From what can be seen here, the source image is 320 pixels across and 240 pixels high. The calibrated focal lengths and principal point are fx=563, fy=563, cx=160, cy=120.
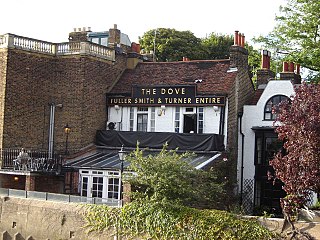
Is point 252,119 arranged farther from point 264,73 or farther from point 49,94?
point 49,94

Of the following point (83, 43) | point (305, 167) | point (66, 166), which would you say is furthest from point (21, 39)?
point (305, 167)

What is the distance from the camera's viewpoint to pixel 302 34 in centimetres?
3512

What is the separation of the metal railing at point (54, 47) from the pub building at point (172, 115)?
247 cm

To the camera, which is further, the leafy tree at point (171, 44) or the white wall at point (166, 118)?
the leafy tree at point (171, 44)

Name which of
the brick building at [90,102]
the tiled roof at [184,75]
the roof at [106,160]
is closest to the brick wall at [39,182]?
the brick building at [90,102]

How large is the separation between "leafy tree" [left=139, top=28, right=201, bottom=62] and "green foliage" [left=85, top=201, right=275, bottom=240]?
33576 mm

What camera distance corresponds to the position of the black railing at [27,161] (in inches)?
1128

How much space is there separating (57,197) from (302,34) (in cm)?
1887

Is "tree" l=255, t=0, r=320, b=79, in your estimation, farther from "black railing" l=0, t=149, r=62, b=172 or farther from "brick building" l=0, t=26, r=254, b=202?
"black railing" l=0, t=149, r=62, b=172

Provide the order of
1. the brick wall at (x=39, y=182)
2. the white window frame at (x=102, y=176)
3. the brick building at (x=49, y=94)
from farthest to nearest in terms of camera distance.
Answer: the brick building at (x=49, y=94)
the brick wall at (x=39, y=182)
the white window frame at (x=102, y=176)

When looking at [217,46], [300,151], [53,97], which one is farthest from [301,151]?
[217,46]

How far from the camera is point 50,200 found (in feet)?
83.7

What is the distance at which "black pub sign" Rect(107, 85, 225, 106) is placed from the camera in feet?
99.1

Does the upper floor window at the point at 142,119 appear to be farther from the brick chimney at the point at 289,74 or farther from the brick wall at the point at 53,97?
the brick chimney at the point at 289,74
